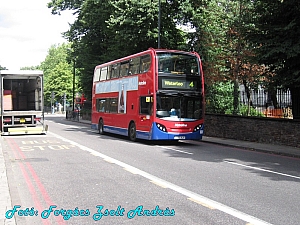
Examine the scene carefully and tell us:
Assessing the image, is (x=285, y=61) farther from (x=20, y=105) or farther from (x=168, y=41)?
(x=20, y=105)

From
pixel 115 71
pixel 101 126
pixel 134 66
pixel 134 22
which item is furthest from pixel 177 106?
pixel 134 22

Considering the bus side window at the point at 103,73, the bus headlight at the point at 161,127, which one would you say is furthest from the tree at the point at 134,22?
the bus headlight at the point at 161,127

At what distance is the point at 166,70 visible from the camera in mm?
18359

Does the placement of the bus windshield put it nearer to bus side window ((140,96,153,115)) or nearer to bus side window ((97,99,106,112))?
bus side window ((140,96,153,115))

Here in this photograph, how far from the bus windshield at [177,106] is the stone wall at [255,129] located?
3.55m

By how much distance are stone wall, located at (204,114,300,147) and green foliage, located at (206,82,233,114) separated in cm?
97

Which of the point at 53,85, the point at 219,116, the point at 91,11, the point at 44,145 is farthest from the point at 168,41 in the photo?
the point at 53,85

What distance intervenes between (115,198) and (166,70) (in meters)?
11.3

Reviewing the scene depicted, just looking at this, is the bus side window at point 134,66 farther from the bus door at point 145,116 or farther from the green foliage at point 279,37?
the green foliage at point 279,37

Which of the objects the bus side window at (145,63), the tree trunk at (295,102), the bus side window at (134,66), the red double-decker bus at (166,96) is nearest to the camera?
the tree trunk at (295,102)

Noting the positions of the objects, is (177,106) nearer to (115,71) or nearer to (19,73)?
(115,71)

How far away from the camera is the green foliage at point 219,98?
82.0 ft

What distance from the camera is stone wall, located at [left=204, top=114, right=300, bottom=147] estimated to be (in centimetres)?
1791

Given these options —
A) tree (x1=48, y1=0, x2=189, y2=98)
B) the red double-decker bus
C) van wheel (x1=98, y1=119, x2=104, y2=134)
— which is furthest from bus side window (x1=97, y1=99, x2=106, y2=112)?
the red double-decker bus
